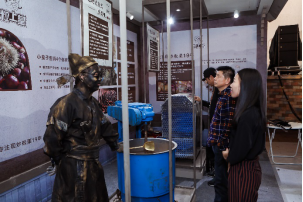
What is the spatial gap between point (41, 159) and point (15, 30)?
5.22 ft

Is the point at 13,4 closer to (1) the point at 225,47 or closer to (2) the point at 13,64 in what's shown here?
(2) the point at 13,64

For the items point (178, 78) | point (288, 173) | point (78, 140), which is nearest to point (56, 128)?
point (78, 140)

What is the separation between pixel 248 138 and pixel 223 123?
1.93 feet

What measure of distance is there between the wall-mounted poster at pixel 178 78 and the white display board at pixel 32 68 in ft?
9.01

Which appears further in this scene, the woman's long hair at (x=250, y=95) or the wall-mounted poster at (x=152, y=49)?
the wall-mounted poster at (x=152, y=49)

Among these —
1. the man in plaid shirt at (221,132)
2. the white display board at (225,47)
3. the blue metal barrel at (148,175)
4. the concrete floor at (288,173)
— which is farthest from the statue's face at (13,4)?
the white display board at (225,47)

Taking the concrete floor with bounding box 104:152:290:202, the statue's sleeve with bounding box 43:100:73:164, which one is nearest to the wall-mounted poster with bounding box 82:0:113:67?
the statue's sleeve with bounding box 43:100:73:164

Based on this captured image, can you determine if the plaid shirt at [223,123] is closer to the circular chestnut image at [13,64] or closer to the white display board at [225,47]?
the circular chestnut image at [13,64]

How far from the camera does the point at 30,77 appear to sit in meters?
2.91

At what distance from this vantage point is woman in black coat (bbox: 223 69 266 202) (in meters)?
1.91

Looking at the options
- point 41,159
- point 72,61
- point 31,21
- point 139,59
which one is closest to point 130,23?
point 139,59

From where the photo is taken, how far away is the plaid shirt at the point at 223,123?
243 cm

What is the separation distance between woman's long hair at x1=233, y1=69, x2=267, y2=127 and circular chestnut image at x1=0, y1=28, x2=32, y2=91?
230 centimetres

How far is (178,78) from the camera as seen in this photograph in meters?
5.79
